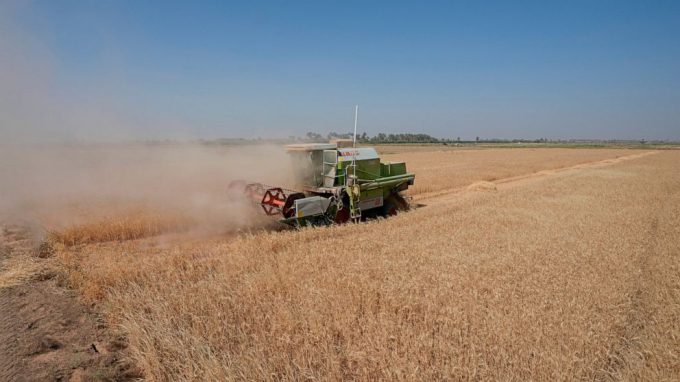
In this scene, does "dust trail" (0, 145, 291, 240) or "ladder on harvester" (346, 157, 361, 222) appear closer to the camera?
"ladder on harvester" (346, 157, 361, 222)

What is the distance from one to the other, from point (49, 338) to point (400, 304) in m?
3.83

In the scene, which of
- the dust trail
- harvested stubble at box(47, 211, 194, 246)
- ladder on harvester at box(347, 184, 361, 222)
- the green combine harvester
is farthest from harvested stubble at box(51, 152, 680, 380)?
the dust trail

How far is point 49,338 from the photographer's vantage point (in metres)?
3.74

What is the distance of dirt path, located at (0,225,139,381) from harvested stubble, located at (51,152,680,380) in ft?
0.83

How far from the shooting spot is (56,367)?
128 inches

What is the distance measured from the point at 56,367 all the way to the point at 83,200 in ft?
34.3

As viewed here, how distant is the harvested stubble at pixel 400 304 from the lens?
2.98m

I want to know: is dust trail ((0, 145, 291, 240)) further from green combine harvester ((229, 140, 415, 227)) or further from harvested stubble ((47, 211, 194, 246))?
green combine harvester ((229, 140, 415, 227))

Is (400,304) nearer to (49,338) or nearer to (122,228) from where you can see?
(49,338)

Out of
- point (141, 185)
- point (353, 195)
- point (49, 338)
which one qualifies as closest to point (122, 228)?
point (141, 185)

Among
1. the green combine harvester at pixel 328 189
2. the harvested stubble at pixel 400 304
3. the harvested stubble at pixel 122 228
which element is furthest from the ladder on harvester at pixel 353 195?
the harvested stubble at pixel 122 228

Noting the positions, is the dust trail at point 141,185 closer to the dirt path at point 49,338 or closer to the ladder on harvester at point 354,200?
the ladder on harvester at point 354,200

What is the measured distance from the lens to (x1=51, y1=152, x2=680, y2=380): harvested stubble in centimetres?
298

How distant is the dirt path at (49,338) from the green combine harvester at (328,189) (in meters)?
3.97
